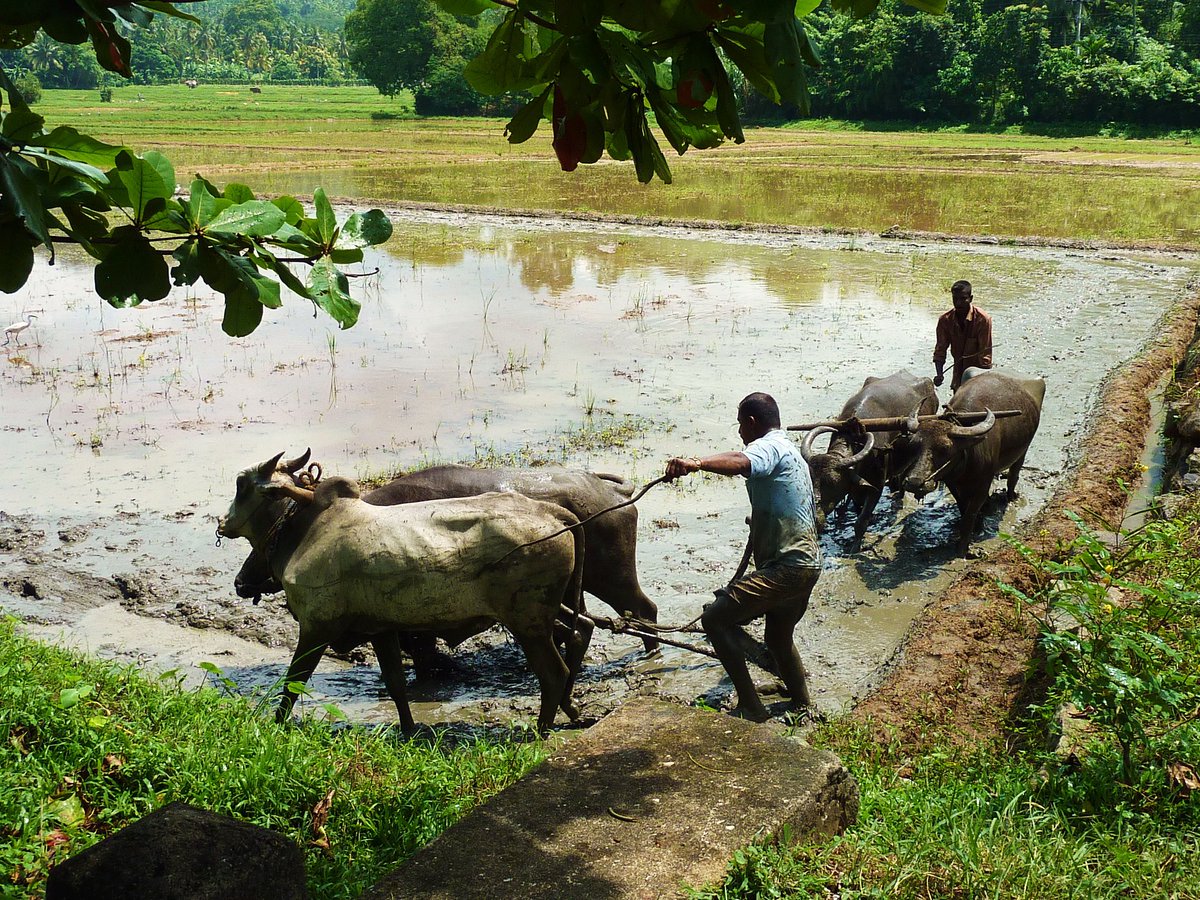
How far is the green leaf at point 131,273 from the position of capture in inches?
113

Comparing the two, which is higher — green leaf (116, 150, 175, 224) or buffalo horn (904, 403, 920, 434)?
green leaf (116, 150, 175, 224)

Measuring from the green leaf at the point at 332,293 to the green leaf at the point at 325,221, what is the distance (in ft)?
0.29

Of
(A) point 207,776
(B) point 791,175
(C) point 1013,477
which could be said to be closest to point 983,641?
(C) point 1013,477

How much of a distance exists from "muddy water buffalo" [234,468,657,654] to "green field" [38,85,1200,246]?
53.1ft

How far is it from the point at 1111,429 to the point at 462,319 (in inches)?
312

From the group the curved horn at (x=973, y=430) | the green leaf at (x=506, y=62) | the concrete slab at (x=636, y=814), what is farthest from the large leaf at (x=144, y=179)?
the curved horn at (x=973, y=430)

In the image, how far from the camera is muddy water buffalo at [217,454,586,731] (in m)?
5.32

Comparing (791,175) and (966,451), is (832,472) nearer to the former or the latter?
(966,451)

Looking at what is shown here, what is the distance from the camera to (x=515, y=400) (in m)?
11.0

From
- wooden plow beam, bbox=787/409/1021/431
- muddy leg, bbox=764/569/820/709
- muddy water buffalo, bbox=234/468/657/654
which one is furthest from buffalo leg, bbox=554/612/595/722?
wooden plow beam, bbox=787/409/1021/431

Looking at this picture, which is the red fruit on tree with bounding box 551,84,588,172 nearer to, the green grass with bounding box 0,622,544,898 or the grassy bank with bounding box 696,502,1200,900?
the grassy bank with bounding box 696,502,1200,900

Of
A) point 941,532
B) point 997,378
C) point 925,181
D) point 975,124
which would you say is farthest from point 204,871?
point 975,124

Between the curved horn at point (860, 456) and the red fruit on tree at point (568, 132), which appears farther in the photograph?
the curved horn at point (860, 456)

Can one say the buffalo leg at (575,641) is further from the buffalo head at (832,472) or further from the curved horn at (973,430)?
the curved horn at (973,430)
